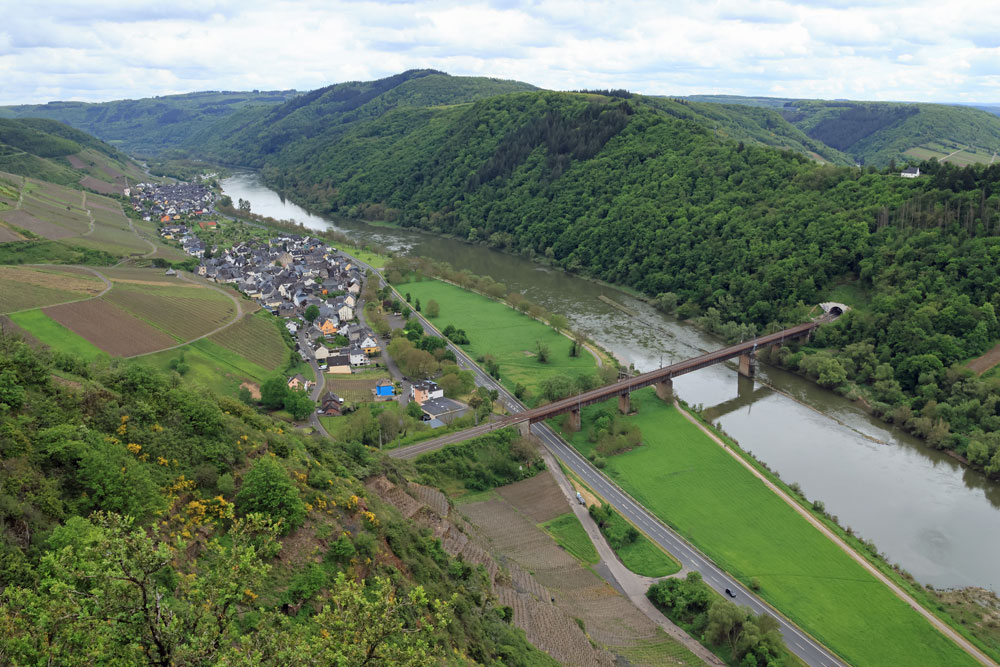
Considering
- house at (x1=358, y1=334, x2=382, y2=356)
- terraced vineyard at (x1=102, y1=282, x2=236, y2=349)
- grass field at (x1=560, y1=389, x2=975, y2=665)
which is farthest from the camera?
house at (x1=358, y1=334, x2=382, y2=356)

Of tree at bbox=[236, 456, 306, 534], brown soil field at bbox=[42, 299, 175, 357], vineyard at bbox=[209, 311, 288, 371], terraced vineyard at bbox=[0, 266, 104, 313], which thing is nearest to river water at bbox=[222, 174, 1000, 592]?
vineyard at bbox=[209, 311, 288, 371]

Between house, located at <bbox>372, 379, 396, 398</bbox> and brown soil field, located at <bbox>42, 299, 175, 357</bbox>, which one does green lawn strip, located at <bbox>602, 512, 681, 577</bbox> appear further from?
brown soil field, located at <bbox>42, 299, 175, 357</bbox>

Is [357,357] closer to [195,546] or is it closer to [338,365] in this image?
[338,365]

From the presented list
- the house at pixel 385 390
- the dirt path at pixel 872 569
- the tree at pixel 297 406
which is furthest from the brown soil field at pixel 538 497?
the tree at pixel 297 406

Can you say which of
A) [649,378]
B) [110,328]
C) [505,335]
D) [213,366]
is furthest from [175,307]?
[649,378]

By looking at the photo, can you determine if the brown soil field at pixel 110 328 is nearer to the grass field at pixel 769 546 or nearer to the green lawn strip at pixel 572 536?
the green lawn strip at pixel 572 536

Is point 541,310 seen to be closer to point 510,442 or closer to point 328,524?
point 510,442
